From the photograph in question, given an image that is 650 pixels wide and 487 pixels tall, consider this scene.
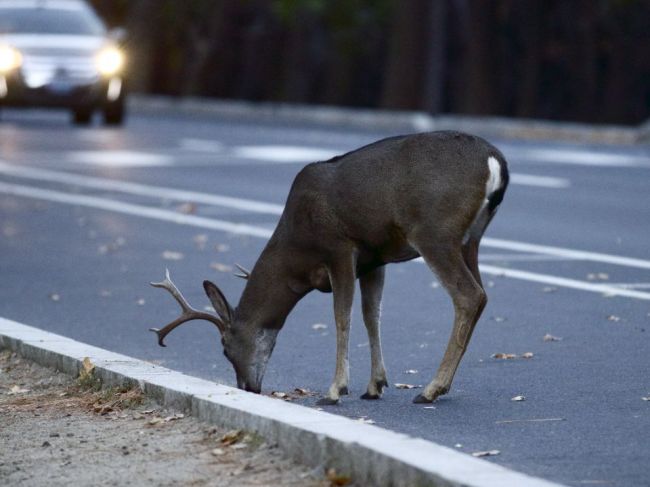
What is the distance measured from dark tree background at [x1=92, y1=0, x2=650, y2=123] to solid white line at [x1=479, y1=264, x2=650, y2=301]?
69.8 ft

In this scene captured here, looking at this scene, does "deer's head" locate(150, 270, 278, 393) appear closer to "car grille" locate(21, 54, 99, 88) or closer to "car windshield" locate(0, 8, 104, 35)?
"car grille" locate(21, 54, 99, 88)

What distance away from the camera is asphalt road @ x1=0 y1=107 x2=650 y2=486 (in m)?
7.88

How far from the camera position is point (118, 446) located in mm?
7305

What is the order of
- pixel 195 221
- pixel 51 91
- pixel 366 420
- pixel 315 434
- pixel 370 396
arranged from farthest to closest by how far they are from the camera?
pixel 51 91 < pixel 195 221 < pixel 370 396 < pixel 366 420 < pixel 315 434

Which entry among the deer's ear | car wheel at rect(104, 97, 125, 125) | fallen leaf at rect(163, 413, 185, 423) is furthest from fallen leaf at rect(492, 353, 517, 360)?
car wheel at rect(104, 97, 125, 125)

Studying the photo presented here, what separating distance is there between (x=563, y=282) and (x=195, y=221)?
528cm

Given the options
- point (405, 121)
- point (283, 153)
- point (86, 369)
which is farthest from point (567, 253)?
point (405, 121)

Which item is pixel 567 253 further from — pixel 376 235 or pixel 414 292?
pixel 376 235

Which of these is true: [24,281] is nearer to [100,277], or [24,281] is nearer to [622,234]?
[100,277]

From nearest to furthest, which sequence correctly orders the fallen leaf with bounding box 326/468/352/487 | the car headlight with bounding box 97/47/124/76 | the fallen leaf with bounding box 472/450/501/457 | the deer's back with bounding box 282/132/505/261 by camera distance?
the fallen leaf with bounding box 326/468/352/487 < the fallen leaf with bounding box 472/450/501/457 < the deer's back with bounding box 282/132/505/261 < the car headlight with bounding box 97/47/124/76

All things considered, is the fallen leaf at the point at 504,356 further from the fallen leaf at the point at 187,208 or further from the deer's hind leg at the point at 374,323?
the fallen leaf at the point at 187,208

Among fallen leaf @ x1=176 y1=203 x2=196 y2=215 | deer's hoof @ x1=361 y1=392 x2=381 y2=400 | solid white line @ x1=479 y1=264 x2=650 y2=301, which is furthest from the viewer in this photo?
fallen leaf @ x1=176 y1=203 x2=196 y2=215

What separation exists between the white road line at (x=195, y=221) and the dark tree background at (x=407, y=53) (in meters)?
15.8

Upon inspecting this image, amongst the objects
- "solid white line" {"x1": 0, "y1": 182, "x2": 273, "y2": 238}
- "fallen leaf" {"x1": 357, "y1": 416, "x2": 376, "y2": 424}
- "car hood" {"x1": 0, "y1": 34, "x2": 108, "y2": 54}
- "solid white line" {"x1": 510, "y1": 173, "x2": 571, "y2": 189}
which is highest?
"fallen leaf" {"x1": 357, "y1": 416, "x2": 376, "y2": 424}
